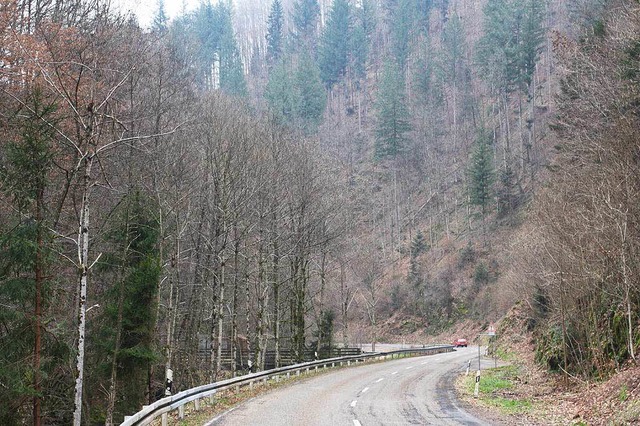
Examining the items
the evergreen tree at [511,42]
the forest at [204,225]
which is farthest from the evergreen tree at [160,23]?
the evergreen tree at [511,42]

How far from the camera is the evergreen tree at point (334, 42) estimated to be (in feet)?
336

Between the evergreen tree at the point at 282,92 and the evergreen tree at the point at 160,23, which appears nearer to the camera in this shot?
the evergreen tree at the point at 160,23

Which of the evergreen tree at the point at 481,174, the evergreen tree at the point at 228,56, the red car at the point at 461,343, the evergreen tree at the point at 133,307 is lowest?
the red car at the point at 461,343

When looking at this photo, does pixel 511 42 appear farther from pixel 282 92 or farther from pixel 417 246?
pixel 282 92

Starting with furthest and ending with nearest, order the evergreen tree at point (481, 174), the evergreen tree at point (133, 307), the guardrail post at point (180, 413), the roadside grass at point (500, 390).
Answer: the evergreen tree at point (481, 174) → the evergreen tree at point (133, 307) → the roadside grass at point (500, 390) → the guardrail post at point (180, 413)

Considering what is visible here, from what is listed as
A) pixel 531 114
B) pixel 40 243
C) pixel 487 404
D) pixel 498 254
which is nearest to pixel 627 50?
pixel 487 404

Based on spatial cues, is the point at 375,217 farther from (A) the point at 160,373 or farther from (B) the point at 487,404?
(B) the point at 487,404

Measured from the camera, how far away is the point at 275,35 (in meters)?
120

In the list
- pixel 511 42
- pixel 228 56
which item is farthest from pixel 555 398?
pixel 228 56

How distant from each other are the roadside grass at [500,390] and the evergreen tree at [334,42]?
7974 centimetres

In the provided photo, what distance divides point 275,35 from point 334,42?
21.4m

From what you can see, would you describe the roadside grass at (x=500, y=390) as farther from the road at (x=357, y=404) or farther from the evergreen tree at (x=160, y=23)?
the evergreen tree at (x=160, y=23)

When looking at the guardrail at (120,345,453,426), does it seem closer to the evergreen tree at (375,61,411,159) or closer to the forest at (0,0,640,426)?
the forest at (0,0,640,426)

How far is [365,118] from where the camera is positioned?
9650cm
